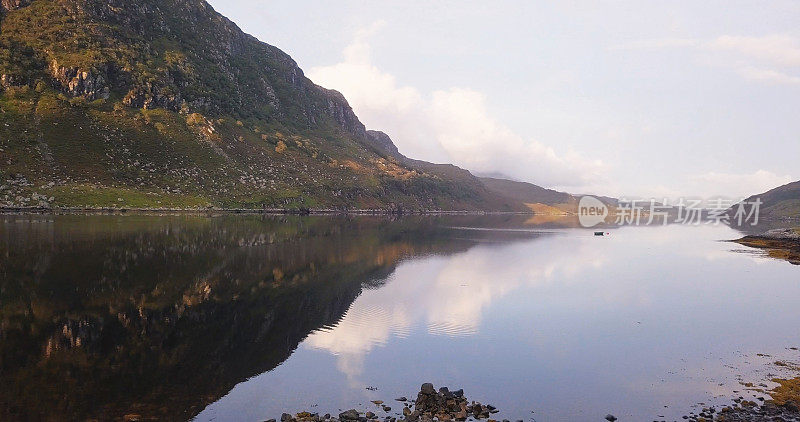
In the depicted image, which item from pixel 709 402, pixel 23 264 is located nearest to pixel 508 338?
pixel 709 402

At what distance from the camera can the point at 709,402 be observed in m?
24.6

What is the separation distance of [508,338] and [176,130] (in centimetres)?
18414

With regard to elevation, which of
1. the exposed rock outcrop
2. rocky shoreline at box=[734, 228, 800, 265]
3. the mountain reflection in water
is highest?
the exposed rock outcrop

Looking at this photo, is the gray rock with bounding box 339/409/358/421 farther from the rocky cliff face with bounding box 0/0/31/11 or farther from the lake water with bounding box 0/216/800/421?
the rocky cliff face with bounding box 0/0/31/11

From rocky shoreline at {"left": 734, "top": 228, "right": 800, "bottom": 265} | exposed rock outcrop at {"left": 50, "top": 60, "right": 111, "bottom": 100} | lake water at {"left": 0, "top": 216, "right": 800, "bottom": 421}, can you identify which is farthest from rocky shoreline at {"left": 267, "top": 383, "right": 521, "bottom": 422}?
exposed rock outcrop at {"left": 50, "top": 60, "right": 111, "bottom": 100}

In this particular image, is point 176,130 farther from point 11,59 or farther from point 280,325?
point 280,325

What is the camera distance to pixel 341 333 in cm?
3578

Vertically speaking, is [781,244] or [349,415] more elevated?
[781,244]

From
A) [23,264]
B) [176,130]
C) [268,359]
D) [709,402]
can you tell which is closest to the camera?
[709,402]

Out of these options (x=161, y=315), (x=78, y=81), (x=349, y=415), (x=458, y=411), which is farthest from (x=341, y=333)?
(x=78, y=81)

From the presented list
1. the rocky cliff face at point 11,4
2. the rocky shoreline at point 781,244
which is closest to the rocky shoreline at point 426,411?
the rocky shoreline at point 781,244

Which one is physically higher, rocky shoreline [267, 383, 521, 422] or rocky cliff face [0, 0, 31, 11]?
rocky cliff face [0, 0, 31, 11]

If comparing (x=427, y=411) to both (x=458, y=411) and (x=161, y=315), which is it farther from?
(x=161, y=315)

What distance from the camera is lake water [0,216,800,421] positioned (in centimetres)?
2352
